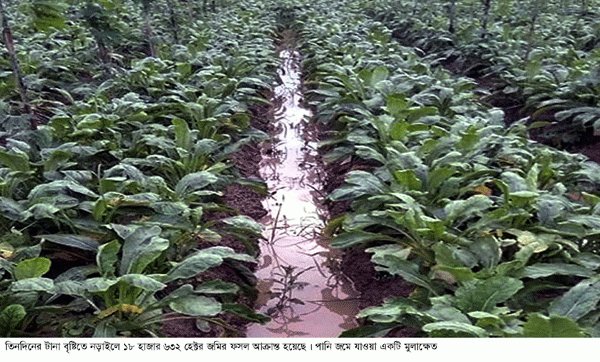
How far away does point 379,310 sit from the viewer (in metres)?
2.40

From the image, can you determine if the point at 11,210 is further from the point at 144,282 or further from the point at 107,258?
the point at 144,282

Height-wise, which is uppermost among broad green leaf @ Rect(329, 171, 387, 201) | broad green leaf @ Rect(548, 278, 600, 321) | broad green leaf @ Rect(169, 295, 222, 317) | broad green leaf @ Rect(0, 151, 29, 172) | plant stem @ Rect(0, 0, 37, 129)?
plant stem @ Rect(0, 0, 37, 129)

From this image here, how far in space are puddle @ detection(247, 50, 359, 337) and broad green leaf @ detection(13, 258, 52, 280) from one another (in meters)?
1.13

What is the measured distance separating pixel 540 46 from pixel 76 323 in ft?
25.7

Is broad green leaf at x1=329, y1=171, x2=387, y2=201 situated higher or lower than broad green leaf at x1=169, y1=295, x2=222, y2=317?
higher

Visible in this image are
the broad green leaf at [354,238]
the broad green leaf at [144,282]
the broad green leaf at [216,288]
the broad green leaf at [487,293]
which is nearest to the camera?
the broad green leaf at [487,293]

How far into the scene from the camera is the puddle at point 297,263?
3.33m

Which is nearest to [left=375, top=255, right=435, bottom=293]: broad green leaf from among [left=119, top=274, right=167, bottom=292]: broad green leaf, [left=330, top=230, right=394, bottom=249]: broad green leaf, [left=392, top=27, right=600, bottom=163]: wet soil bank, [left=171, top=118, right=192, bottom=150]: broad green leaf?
[left=330, top=230, right=394, bottom=249]: broad green leaf

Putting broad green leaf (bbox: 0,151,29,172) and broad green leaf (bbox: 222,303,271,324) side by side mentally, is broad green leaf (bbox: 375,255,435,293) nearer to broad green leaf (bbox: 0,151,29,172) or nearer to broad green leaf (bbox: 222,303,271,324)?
broad green leaf (bbox: 222,303,271,324)

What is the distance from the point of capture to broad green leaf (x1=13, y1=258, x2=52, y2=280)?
2.44m

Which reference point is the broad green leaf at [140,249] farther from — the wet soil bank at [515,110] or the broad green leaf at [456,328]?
the wet soil bank at [515,110]

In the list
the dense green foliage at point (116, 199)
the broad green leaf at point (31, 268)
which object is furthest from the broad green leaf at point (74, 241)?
the broad green leaf at point (31, 268)

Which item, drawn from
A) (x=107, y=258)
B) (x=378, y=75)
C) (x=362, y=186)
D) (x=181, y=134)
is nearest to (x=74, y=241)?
(x=107, y=258)

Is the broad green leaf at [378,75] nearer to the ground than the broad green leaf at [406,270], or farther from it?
farther from it
